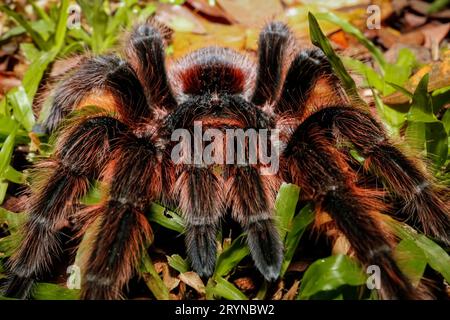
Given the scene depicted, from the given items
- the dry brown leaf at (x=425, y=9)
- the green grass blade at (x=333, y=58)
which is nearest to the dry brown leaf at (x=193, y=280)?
the green grass blade at (x=333, y=58)

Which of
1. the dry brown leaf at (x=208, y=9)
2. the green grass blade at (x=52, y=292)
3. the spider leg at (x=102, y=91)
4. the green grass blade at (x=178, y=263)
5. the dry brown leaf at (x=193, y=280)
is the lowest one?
the green grass blade at (x=52, y=292)

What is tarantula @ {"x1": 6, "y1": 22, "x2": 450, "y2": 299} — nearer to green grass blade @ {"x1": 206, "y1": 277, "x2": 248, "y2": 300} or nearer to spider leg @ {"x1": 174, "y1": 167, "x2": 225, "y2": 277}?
spider leg @ {"x1": 174, "y1": 167, "x2": 225, "y2": 277}

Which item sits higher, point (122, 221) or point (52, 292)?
point (122, 221)

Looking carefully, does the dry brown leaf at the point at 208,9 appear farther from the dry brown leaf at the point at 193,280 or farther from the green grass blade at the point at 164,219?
the dry brown leaf at the point at 193,280

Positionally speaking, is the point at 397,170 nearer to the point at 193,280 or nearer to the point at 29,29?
the point at 193,280

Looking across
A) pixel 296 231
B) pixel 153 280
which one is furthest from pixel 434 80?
pixel 153 280

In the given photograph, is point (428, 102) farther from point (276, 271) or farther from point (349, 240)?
point (276, 271)
